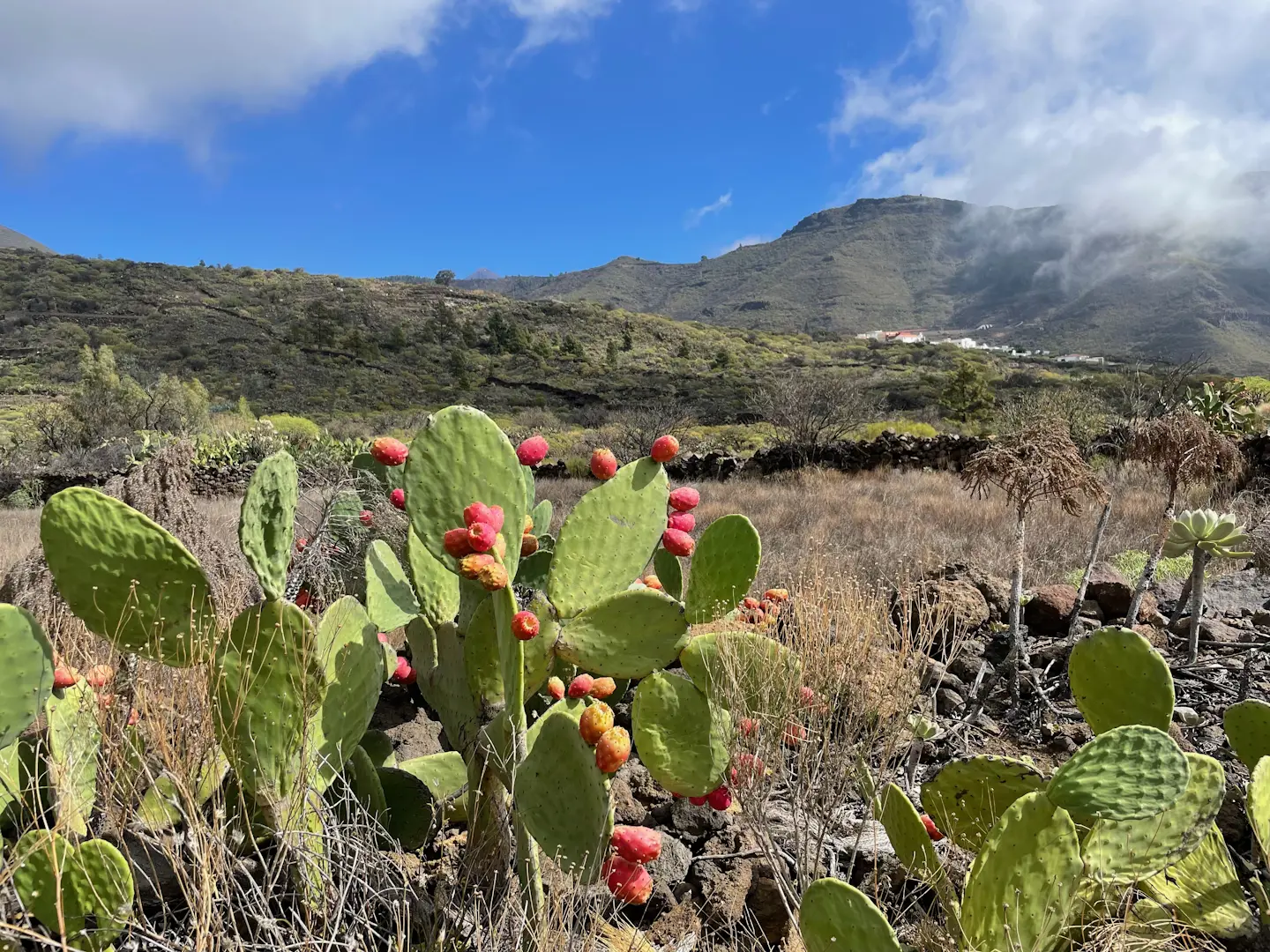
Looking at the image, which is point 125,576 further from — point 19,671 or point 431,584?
point 431,584

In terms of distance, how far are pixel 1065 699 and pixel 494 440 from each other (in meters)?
2.79

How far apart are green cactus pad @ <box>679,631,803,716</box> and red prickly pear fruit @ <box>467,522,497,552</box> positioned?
0.73 m

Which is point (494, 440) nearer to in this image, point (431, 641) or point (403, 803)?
point (431, 641)

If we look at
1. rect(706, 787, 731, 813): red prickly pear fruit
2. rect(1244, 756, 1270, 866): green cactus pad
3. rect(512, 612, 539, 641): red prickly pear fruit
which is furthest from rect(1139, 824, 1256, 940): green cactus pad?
rect(512, 612, 539, 641): red prickly pear fruit

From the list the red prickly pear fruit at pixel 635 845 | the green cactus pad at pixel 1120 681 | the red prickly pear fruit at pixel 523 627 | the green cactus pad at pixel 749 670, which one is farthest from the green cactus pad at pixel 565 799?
the green cactus pad at pixel 1120 681

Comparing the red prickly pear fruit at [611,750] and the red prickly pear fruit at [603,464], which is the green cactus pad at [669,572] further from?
the red prickly pear fruit at [611,750]

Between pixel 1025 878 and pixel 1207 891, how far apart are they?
684 millimetres

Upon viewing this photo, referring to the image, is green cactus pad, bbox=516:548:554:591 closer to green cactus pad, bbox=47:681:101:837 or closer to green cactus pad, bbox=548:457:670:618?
green cactus pad, bbox=548:457:670:618

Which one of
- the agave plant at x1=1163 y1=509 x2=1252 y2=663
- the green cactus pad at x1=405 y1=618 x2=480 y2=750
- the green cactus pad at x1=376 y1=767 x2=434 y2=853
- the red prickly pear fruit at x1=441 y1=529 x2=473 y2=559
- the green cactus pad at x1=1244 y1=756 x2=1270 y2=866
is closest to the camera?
the red prickly pear fruit at x1=441 y1=529 x2=473 y2=559

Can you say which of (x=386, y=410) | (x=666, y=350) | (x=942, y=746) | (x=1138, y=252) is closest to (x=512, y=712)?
(x=942, y=746)

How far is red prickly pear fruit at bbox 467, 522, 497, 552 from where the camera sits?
1.37 m

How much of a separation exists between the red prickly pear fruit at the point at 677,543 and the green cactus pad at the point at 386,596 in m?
0.74

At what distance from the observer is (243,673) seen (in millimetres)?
1448

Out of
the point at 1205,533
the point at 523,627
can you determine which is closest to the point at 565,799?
the point at 523,627
